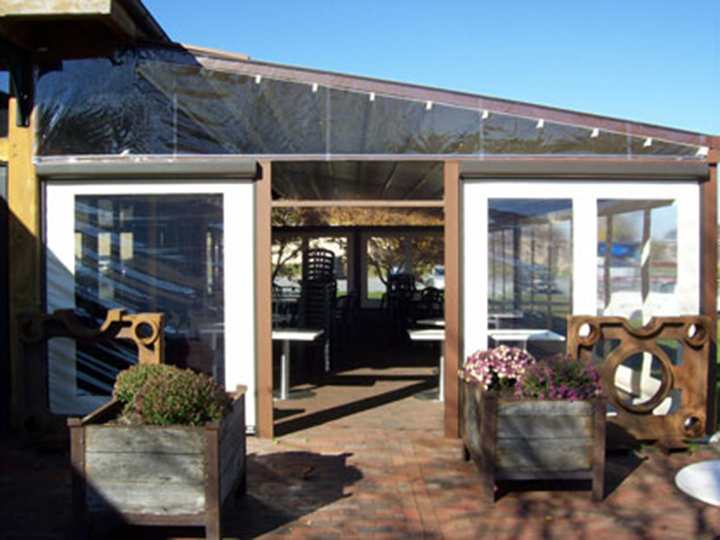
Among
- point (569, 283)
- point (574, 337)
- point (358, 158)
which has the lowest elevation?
point (574, 337)

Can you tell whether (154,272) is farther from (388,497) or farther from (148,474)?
(388,497)

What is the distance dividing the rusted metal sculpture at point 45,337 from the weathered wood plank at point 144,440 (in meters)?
1.46

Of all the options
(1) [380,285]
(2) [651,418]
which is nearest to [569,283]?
(2) [651,418]

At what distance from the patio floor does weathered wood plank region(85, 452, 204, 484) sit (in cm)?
44

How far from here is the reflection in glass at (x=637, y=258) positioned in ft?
17.4

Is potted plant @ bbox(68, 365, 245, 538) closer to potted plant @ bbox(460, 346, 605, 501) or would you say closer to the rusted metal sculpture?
the rusted metal sculpture

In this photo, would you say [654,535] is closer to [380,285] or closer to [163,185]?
[163,185]

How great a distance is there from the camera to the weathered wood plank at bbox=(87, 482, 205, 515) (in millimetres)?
3271

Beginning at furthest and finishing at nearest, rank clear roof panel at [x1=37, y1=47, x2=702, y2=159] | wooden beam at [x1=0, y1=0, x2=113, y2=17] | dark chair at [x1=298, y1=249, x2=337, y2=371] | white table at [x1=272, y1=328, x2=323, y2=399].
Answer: dark chair at [x1=298, y1=249, x2=337, y2=371] < white table at [x1=272, y1=328, x2=323, y2=399] < clear roof panel at [x1=37, y1=47, x2=702, y2=159] < wooden beam at [x1=0, y1=0, x2=113, y2=17]

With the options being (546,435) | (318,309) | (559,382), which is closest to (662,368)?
(559,382)

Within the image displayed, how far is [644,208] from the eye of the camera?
5.38 meters

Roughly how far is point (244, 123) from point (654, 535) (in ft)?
12.7

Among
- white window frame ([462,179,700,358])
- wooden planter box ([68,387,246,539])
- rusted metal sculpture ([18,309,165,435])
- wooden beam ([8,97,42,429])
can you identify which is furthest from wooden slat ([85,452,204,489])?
white window frame ([462,179,700,358])

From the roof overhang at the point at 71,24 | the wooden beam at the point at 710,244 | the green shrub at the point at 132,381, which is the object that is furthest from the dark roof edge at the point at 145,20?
the wooden beam at the point at 710,244
